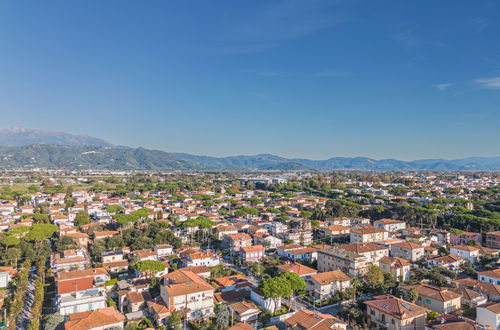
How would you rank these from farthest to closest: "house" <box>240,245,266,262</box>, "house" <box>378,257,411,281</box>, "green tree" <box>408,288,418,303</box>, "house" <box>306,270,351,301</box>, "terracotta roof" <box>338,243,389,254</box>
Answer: "house" <box>240,245,266,262</box> < "terracotta roof" <box>338,243,389,254</box> < "house" <box>378,257,411,281</box> < "house" <box>306,270,351,301</box> < "green tree" <box>408,288,418,303</box>

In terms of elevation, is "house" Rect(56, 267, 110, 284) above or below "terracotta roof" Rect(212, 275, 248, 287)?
above

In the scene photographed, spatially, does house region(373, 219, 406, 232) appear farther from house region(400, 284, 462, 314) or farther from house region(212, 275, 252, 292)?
house region(212, 275, 252, 292)

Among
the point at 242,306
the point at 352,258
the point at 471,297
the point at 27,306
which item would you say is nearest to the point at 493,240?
the point at 471,297

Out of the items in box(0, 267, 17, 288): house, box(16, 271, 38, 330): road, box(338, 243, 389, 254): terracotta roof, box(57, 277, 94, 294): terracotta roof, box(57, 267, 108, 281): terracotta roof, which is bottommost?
box(16, 271, 38, 330): road

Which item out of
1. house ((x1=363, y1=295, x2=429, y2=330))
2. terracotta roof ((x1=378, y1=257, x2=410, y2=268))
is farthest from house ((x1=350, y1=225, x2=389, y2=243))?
house ((x1=363, y1=295, x2=429, y2=330))

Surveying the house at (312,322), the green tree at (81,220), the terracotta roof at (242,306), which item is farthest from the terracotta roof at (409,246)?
the green tree at (81,220)

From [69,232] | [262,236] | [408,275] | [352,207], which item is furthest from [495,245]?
[69,232]
